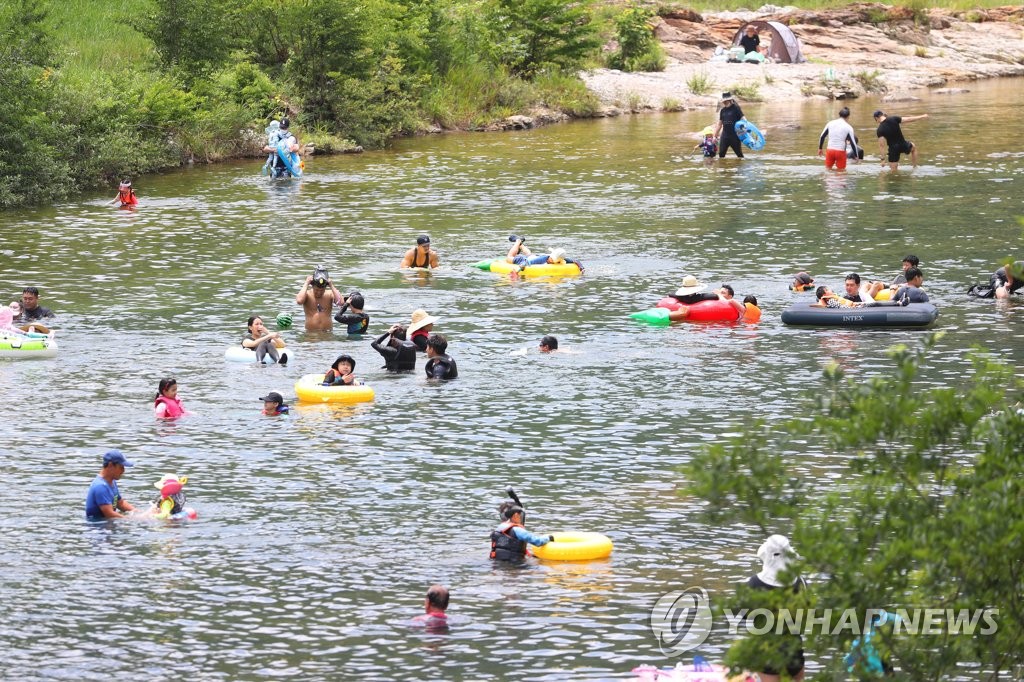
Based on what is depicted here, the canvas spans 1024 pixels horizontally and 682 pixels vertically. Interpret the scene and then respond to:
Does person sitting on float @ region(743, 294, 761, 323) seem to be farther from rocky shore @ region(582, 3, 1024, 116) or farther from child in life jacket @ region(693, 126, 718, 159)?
rocky shore @ region(582, 3, 1024, 116)

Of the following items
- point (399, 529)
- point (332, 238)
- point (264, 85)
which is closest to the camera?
point (399, 529)

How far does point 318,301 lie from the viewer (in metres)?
25.4

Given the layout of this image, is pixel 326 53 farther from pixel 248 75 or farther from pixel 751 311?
pixel 751 311

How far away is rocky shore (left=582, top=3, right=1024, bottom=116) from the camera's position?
211 ft

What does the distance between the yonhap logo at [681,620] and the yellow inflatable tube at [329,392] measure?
8072mm

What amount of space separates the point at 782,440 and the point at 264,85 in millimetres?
42195

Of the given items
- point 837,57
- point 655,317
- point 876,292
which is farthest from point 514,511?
point 837,57

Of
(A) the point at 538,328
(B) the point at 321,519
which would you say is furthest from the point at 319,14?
(B) the point at 321,519

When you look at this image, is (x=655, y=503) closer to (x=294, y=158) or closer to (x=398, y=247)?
(x=398, y=247)

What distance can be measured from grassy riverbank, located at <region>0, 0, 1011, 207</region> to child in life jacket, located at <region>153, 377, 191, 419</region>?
64.7 feet

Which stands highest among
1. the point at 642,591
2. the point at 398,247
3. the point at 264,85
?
the point at 264,85

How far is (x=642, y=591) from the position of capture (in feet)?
47.0

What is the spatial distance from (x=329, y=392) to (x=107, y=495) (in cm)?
511

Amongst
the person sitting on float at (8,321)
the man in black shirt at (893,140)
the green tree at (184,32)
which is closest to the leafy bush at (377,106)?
the green tree at (184,32)
